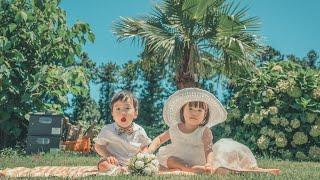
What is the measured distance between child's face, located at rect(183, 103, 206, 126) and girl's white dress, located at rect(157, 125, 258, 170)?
0.09 meters

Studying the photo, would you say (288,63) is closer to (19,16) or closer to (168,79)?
(19,16)

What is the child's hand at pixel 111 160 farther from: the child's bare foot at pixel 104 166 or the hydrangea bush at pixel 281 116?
the hydrangea bush at pixel 281 116

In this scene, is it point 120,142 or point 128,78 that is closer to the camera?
point 120,142

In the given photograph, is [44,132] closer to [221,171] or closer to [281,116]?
[281,116]

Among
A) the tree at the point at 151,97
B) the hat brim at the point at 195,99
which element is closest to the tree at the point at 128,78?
the tree at the point at 151,97

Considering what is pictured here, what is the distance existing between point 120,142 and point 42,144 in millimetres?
4345

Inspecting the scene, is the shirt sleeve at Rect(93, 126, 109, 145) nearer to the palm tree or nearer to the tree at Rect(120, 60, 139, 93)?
the palm tree

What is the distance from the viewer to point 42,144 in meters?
9.31

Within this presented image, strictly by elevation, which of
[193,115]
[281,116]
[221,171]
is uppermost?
[281,116]

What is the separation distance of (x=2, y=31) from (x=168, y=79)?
10.2 m

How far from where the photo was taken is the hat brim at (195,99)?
212 inches

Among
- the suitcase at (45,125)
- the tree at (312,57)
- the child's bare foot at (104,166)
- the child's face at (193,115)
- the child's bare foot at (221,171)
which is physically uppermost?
the tree at (312,57)

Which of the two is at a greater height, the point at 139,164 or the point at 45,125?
the point at 45,125

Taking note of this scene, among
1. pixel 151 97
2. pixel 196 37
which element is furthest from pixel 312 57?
pixel 196 37
